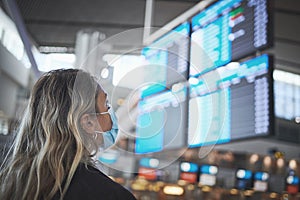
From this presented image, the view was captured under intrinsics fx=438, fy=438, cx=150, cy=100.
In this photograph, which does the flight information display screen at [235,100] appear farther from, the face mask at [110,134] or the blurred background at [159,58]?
the face mask at [110,134]

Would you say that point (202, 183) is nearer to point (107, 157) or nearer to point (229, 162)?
point (229, 162)

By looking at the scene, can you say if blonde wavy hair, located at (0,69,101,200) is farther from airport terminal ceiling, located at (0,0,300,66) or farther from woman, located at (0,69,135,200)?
airport terminal ceiling, located at (0,0,300,66)

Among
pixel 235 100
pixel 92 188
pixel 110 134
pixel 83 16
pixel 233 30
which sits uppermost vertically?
pixel 83 16

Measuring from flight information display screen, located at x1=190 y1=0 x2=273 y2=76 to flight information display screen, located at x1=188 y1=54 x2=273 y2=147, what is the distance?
7 centimetres

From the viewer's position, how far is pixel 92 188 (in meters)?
0.92

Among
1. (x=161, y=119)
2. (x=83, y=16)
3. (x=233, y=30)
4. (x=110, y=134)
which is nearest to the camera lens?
(x=110, y=134)

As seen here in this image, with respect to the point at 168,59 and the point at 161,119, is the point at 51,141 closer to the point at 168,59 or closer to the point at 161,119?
the point at 161,119

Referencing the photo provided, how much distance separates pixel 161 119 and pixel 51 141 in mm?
612

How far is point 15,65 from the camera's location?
2.19 meters

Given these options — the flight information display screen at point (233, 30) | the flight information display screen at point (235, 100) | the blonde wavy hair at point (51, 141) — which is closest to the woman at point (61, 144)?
the blonde wavy hair at point (51, 141)

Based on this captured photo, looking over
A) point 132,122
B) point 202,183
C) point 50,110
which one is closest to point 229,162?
point 202,183

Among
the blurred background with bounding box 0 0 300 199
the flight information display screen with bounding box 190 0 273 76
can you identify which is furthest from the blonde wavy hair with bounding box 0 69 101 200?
the flight information display screen with bounding box 190 0 273 76

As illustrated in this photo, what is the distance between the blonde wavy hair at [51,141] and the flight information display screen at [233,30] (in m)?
0.87

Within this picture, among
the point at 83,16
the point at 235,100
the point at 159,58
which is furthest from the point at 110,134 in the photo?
the point at 83,16
